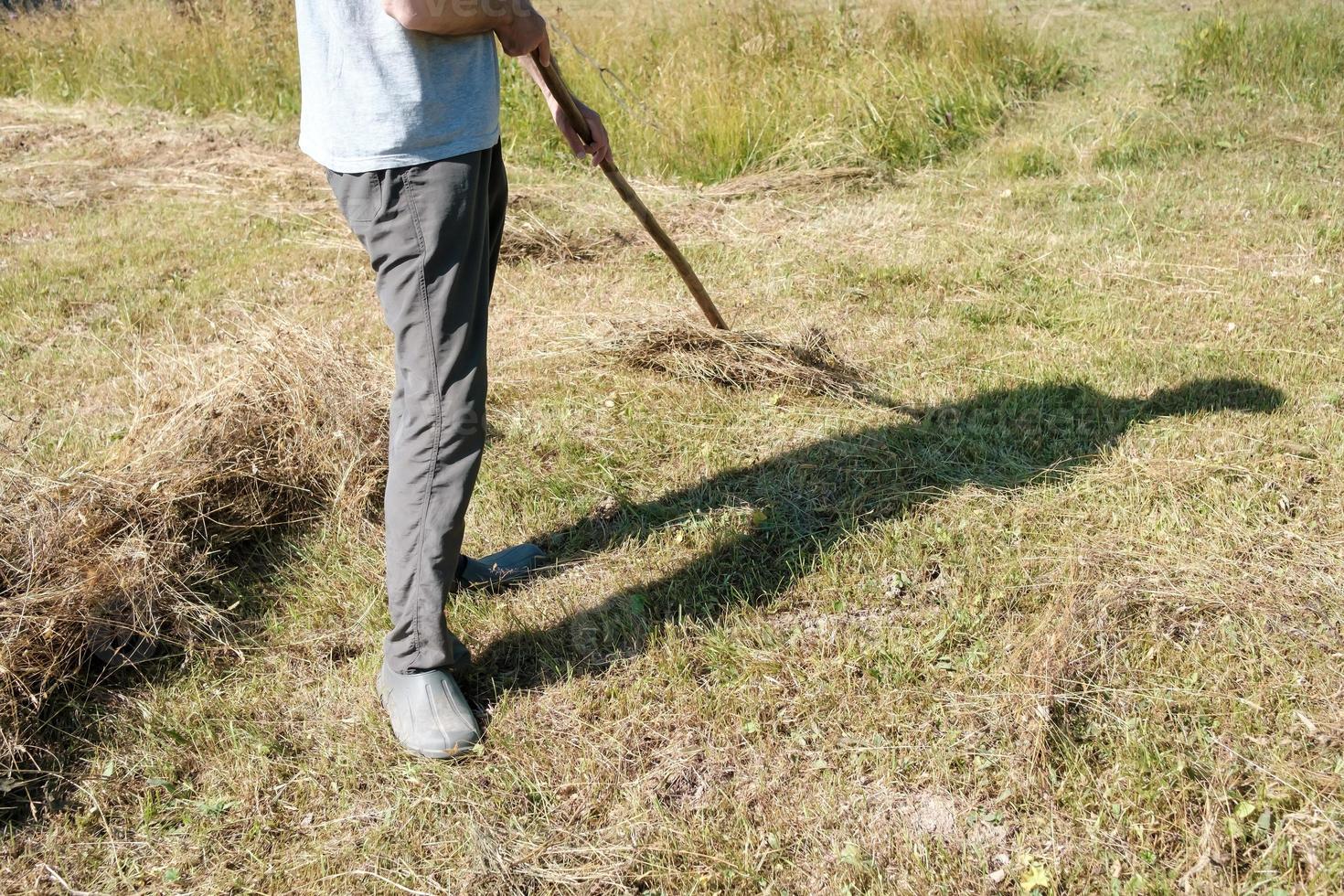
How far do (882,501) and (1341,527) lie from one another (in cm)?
131

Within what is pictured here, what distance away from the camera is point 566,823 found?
2.33m

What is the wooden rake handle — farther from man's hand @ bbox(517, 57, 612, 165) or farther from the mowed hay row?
the mowed hay row

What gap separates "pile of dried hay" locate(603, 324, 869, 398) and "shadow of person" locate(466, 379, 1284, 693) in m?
0.36

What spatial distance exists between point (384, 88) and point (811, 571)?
67.5 inches

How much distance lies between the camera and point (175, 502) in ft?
10.2

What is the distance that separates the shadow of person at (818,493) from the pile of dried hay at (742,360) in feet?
1.17

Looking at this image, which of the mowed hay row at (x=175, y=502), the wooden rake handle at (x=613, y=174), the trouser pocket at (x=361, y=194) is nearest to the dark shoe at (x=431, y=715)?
Result: the mowed hay row at (x=175, y=502)

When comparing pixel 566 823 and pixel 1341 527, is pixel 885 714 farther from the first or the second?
pixel 1341 527

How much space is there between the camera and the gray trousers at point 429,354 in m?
2.27

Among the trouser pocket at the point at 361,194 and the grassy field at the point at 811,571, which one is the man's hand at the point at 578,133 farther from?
the grassy field at the point at 811,571

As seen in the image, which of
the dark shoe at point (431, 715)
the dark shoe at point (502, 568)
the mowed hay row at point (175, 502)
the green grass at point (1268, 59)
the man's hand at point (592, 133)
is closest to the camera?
the dark shoe at point (431, 715)

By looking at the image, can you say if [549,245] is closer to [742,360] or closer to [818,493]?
[742,360]

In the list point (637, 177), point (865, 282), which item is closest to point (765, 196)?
point (637, 177)

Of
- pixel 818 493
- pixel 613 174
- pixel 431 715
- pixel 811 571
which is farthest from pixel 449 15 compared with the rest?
pixel 818 493
